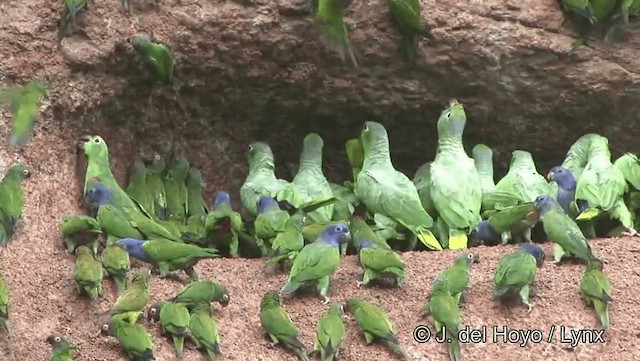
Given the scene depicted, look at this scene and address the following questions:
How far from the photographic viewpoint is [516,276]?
7172 mm

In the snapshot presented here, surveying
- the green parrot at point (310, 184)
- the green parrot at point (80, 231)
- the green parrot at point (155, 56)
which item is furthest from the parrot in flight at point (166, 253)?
the green parrot at point (155, 56)

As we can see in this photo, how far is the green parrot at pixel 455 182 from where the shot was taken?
8547mm

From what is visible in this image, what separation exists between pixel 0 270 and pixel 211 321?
1383mm

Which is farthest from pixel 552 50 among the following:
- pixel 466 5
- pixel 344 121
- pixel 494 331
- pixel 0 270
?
pixel 0 270

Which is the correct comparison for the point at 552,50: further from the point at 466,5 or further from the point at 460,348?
the point at 460,348

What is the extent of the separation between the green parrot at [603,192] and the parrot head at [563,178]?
6cm

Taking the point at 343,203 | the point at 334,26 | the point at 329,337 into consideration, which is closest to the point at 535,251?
the point at 329,337

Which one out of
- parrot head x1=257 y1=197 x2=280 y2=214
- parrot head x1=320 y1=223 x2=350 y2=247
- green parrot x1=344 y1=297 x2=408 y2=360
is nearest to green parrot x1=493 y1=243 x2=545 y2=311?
green parrot x1=344 y1=297 x2=408 y2=360

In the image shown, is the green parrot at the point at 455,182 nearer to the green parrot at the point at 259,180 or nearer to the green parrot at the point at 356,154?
the green parrot at the point at 356,154

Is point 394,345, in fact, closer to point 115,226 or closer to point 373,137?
point 115,226

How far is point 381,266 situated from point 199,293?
116 cm

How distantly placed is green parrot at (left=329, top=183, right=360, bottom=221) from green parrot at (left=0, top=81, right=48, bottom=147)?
2.30m

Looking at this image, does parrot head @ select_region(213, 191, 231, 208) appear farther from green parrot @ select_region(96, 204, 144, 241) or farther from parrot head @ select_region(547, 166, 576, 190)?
parrot head @ select_region(547, 166, 576, 190)

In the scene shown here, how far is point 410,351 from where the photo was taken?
6910mm
